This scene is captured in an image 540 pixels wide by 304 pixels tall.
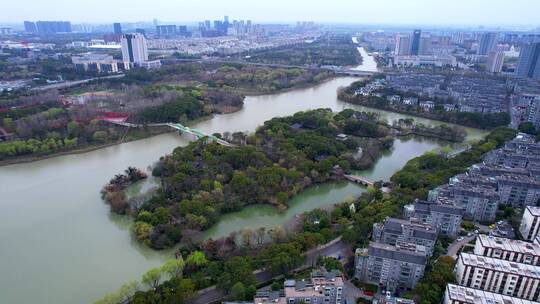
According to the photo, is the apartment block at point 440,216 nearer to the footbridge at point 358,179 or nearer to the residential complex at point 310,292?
the footbridge at point 358,179

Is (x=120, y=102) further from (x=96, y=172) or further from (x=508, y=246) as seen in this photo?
(x=508, y=246)

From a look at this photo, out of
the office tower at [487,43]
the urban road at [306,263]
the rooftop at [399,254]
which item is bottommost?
the urban road at [306,263]

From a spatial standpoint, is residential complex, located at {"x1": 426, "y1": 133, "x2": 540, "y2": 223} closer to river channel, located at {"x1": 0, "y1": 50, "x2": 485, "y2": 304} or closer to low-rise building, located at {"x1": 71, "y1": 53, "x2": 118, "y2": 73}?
river channel, located at {"x1": 0, "y1": 50, "x2": 485, "y2": 304}

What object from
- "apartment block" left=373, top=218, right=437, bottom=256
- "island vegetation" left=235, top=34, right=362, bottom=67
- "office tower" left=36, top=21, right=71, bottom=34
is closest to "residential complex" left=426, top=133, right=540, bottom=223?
"apartment block" left=373, top=218, right=437, bottom=256

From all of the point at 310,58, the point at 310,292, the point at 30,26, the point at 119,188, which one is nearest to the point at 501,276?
the point at 310,292

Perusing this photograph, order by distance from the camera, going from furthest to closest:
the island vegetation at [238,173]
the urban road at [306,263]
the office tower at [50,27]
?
the office tower at [50,27] < the island vegetation at [238,173] < the urban road at [306,263]

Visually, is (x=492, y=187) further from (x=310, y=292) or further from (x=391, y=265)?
(x=310, y=292)

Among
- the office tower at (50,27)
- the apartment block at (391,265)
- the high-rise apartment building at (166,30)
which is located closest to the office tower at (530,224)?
the apartment block at (391,265)
